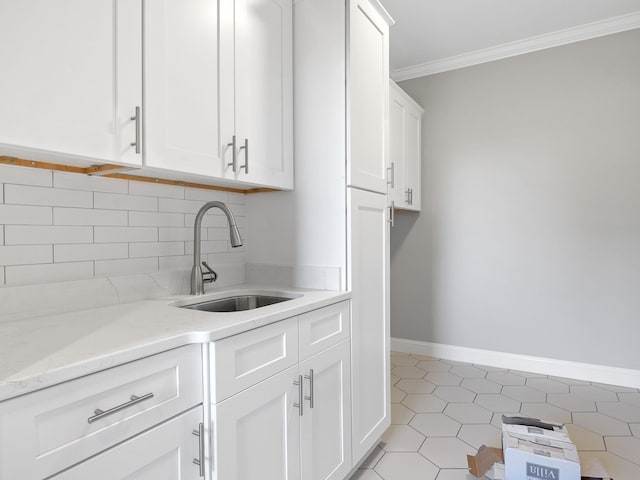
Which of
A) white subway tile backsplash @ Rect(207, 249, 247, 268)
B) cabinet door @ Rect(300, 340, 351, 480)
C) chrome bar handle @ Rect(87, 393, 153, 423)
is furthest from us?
white subway tile backsplash @ Rect(207, 249, 247, 268)

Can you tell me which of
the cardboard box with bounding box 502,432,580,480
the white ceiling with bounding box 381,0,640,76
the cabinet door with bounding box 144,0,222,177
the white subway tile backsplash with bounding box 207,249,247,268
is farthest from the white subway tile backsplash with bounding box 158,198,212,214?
the white ceiling with bounding box 381,0,640,76

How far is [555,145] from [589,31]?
0.83 m

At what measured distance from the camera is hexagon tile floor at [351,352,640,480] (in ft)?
6.27

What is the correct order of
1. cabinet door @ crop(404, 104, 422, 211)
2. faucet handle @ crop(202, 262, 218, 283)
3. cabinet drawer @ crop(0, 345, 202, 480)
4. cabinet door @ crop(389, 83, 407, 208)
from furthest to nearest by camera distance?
cabinet door @ crop(404, 104, 422, 211), cabinet door @ crop(389, 83, 407, 208), faucet handle @ crop(202, 262, 218, 283), cabinet drawer @ crop(0, 345, 202, 480)

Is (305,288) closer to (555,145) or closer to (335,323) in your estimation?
(335,323)

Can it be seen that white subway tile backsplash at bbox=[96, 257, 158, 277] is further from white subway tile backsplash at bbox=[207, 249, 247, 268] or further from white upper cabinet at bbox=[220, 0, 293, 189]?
white upper cabinet at bbox=[220, 0, 293, 189]

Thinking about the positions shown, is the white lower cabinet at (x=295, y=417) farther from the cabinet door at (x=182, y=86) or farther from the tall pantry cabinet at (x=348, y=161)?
the cabinet door at (x=182, y=86)

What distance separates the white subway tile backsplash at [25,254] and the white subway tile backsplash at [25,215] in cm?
8

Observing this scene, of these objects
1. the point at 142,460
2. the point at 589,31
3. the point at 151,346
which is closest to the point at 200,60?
the point at 151,346

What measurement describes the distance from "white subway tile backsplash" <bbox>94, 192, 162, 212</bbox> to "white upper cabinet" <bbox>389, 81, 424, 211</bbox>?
5.42 ft

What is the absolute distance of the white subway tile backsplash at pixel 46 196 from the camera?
1.21 m

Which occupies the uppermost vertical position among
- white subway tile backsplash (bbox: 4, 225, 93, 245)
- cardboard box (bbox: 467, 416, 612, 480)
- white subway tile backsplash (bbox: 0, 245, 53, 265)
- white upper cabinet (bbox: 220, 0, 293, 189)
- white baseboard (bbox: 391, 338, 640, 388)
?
white upper cabinet (bbox: 220, 0, 293, 189)

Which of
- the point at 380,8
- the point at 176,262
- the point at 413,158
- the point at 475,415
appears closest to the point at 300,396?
the point at 176,262

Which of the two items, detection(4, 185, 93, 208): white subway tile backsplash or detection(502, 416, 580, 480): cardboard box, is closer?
detection(4, 185, 93, 208): white subway tile backsplash
